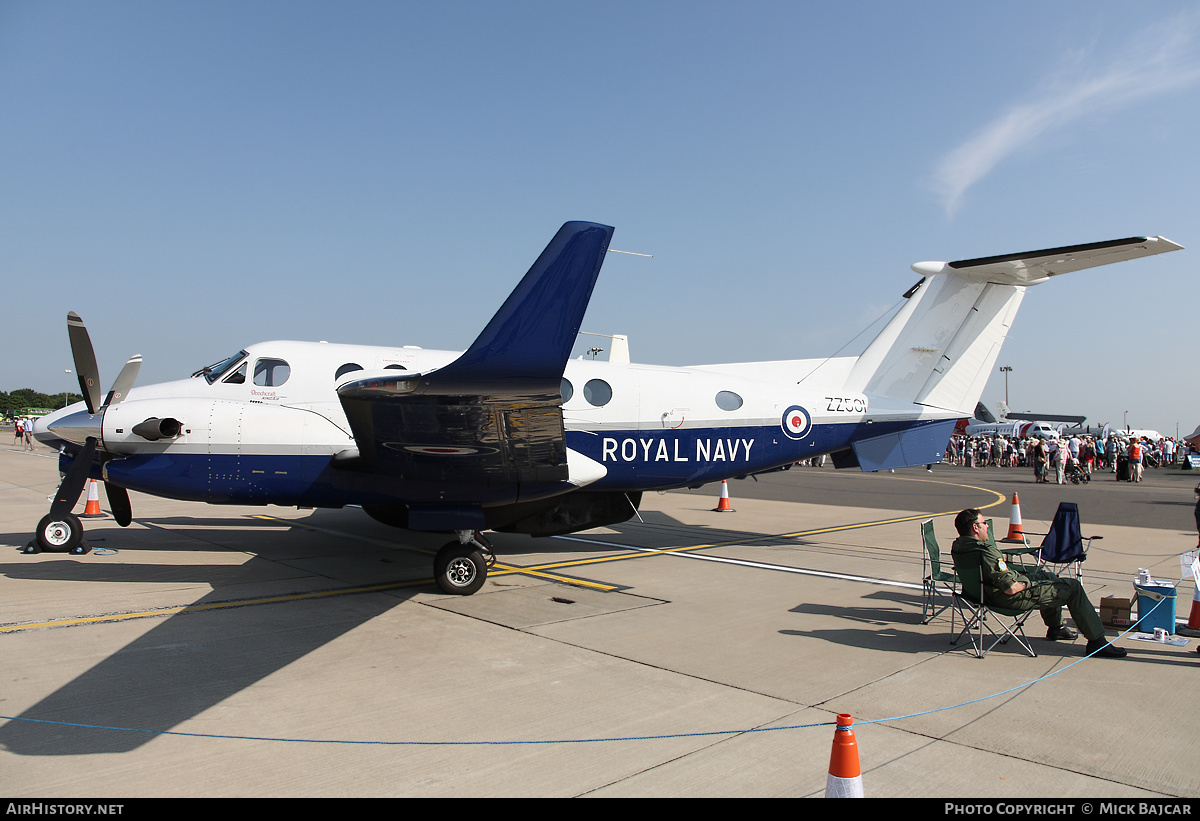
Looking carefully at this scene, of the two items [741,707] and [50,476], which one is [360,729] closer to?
[741,707]

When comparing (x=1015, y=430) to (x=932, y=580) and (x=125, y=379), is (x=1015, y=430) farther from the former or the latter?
(x=125, y=379)

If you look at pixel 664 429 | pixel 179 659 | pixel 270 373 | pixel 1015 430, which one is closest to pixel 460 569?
pixel 179 659

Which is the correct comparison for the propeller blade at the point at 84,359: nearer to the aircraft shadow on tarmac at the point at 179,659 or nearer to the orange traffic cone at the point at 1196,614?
the aircraft shadow on tarmac at the point at 179,659

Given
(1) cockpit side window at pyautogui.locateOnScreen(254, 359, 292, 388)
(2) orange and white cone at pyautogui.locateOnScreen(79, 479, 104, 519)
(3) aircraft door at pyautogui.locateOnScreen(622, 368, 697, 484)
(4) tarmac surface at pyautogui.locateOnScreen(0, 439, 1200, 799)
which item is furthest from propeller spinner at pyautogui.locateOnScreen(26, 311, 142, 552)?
(3) aircraft door at pyautogui.locateOnScreen(622, 368, 697, 484)

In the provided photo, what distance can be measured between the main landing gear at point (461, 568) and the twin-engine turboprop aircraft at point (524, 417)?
0.02 metres

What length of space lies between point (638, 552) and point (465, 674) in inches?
239

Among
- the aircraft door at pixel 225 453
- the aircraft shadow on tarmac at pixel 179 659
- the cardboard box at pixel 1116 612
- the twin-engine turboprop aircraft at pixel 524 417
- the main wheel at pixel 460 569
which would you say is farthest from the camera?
the aircraft door at pixel 225 453

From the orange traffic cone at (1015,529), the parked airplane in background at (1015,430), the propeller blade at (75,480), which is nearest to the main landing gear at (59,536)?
the propeller blade at (75,480)

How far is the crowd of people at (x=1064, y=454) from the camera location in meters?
28.6

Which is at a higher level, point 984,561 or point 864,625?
point 984,561

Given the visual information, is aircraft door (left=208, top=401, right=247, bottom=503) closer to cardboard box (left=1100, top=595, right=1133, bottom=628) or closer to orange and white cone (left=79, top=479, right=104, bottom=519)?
orange and white cone (left=79, top=479, right=104, bottom=519)

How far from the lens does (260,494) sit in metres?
8.62

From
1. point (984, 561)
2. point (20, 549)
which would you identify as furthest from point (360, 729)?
point (20, 549)
